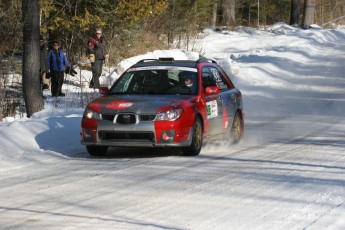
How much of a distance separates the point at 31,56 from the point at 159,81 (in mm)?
4250

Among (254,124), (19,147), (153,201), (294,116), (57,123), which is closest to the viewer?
(153,201)

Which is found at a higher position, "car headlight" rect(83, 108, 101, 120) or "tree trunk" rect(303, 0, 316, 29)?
"tree trunk" rect(303, 0, 316, 29)

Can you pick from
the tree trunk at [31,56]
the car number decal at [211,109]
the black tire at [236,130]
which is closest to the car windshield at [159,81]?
the car number decal at [211,109]

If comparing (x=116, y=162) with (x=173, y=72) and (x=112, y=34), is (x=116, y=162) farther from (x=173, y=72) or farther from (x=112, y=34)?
A: (x=112, y=34)

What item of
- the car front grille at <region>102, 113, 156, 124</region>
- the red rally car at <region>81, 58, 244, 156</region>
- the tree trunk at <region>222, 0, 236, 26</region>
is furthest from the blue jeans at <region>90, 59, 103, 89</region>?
the tree trunk at <region>222, 0, 236, 26</region>

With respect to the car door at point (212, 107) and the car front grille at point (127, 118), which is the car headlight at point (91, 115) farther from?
the car door at point (212, 107)

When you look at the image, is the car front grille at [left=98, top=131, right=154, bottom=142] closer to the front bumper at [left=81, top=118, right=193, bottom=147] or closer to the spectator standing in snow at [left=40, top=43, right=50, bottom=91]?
the front bumper at [left=81, top=118, right=193, bottom=147]

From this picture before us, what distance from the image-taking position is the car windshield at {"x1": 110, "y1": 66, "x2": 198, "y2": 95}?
1216 centimetres

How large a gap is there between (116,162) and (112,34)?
14707 millimetres

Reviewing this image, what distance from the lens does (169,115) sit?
1116cm

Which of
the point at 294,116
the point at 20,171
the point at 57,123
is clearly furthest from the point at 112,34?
the point at 20,171

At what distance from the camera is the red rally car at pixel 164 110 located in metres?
11.1

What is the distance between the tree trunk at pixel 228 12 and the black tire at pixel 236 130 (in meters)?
29.6

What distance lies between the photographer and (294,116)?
17.4m
